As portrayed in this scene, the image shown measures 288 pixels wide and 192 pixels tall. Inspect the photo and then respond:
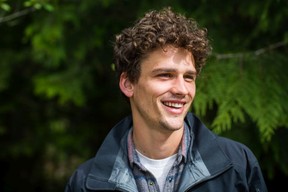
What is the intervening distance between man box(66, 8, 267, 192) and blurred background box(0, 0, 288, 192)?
0.90 m

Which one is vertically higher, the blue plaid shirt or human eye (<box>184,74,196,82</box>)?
human eye (<box>184,74,196,82</box>)

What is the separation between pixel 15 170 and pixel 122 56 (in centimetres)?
635

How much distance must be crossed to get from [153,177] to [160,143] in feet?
0.60

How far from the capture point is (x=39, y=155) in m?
9.00

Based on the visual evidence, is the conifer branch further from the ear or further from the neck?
the neck

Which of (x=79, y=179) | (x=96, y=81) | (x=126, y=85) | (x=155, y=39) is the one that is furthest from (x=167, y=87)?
(x=96, y=81)

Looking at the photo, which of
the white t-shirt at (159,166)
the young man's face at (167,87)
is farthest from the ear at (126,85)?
the white t-shirt at (159,166)

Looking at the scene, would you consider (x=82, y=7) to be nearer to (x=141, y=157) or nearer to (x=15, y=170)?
(x=141, y=157)

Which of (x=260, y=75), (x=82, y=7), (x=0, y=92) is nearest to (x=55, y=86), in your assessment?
(x=82, y=7)

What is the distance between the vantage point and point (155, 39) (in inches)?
118

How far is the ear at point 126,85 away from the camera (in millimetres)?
3205

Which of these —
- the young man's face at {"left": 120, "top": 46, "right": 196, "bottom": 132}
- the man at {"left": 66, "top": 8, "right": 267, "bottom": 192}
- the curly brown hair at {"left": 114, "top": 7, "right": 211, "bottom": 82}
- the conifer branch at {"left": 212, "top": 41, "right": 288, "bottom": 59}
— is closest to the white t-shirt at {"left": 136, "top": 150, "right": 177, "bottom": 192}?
the man at {"left": 66, "top": 8, "right": 267, "bottom": 192}

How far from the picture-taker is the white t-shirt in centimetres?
296

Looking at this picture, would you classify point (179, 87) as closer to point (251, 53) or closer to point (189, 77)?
point (189, 77)
